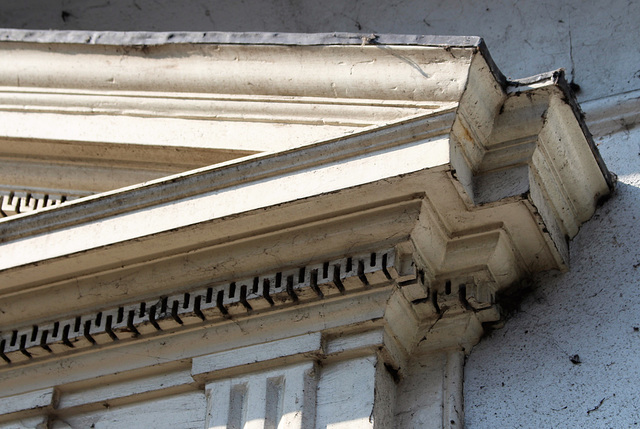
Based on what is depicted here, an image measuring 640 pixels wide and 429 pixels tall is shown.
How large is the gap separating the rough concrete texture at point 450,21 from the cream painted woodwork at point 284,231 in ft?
2.19

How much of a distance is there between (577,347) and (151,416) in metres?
1.09

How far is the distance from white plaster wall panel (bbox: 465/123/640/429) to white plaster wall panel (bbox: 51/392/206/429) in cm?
69

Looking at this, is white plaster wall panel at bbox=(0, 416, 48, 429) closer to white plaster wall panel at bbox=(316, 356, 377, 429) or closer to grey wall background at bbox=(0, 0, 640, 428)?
white plaster wall panel at bbox=(316, 356, 377, 429)

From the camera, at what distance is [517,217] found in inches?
105

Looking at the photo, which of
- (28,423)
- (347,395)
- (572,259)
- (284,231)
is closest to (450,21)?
(572,259)

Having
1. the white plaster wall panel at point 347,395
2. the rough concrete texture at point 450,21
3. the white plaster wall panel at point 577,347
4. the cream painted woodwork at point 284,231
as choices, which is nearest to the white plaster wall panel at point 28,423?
the cream painted woodwork at point 284,231

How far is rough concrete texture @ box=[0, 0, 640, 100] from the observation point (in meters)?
3.47

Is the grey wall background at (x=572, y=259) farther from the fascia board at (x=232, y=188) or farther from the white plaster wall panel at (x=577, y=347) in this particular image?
the fascia board at (x=232, y=188)

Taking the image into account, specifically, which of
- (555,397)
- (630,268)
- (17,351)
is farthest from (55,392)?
(630,268)

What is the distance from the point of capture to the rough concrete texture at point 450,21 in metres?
3.47

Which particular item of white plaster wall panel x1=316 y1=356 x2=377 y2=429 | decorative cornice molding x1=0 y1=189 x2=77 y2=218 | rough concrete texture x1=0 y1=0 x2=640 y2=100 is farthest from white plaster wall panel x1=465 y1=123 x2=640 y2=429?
decorative cornice molding x1=0 y1=189 x2=77 y2=218

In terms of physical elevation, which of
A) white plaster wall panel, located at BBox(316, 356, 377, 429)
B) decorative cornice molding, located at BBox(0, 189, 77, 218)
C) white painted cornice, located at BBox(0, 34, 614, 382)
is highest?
decorative cornice molding, located at BBox(0, 189, 77, 218)

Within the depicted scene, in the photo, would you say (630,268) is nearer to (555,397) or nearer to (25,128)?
(555,397)

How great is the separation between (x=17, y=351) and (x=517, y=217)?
1.37m
